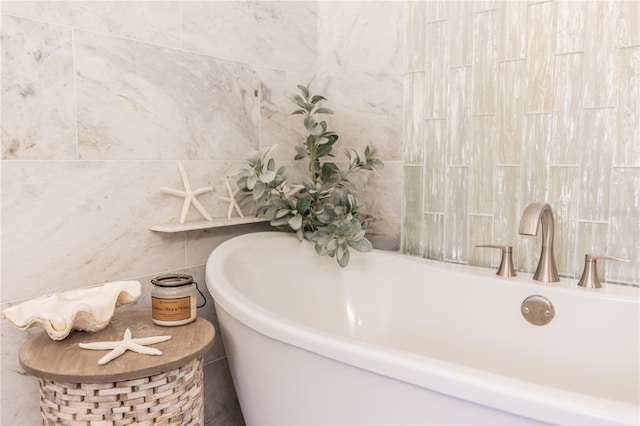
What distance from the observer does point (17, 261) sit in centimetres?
133

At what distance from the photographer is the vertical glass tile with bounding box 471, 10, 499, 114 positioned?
173cm

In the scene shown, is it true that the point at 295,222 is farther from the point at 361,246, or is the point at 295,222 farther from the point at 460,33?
the point at 460,33

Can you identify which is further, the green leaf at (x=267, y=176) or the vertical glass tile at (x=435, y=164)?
the vertical glass tile at (x=435, y=164)

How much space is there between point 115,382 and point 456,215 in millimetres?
1271

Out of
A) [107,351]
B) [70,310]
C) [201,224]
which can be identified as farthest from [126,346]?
[201,224]

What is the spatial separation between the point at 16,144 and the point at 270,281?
0.89 meters

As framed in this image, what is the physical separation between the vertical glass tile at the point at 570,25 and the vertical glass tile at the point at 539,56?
0.08 ft

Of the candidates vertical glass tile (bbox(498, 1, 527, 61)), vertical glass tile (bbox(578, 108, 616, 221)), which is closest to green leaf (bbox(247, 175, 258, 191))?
vertical glass tile (bbox(498, 1, 527, 61))

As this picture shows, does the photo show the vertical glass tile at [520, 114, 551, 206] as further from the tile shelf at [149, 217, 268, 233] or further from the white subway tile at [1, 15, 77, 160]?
the white subway tile at [1, 15, 77, 160]

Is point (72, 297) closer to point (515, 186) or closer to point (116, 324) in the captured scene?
point (116, 324)

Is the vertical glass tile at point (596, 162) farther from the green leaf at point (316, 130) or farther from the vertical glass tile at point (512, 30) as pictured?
the green leaf at point (316, 130)

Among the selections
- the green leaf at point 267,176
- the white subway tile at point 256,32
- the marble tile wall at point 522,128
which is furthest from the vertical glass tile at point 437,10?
the green leaf at point 267,176

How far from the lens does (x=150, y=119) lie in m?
1.61

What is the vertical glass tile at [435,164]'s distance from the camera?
1.87 metres
